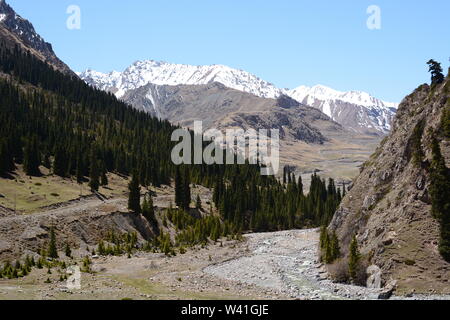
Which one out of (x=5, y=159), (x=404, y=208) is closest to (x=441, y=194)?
(x=404, y=208)

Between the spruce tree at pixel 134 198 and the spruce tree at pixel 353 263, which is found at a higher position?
the spruce tree at pixel 134 198

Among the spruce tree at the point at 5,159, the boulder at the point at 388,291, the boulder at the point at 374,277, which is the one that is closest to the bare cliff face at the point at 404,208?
the boulder at the point at 388,291

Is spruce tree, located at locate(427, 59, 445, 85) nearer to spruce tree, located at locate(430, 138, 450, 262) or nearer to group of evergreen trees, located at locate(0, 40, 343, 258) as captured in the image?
spruce tree, located at locate(430, 138, 450, 262)

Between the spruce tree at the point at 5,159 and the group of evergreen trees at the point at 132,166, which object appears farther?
the group of evergreen trees at the point at 132,166

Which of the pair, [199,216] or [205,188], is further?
[205,188]

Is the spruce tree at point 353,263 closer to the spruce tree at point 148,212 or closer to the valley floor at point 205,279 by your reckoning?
the valley floor at point 205,279

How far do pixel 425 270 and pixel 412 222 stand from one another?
7729 millimetres

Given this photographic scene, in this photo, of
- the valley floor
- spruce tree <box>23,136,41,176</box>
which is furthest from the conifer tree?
spruce tree <box>23,136,41,176</box>

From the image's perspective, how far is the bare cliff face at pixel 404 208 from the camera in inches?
1900

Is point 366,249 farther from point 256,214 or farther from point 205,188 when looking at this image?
point 205,188

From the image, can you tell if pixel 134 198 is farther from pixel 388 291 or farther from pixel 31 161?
pixel 388 291

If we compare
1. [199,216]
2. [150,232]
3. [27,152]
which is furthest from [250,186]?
[27,152]

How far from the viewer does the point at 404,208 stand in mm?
56094

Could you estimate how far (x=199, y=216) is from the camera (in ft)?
401
